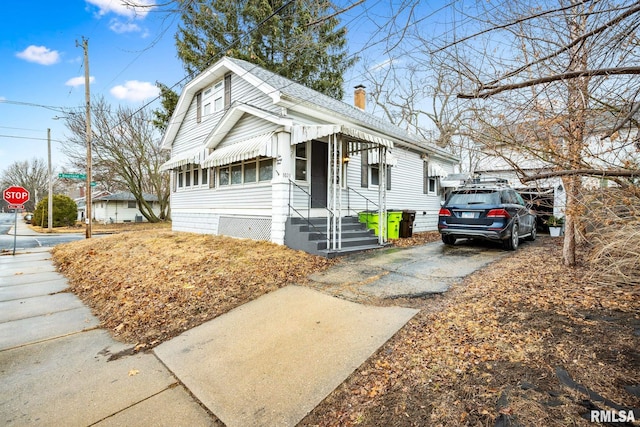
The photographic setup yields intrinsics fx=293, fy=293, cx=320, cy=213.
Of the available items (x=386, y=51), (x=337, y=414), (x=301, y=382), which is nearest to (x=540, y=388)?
(x=337, y=414)

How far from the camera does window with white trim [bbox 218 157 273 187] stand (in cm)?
920

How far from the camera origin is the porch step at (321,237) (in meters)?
7.65

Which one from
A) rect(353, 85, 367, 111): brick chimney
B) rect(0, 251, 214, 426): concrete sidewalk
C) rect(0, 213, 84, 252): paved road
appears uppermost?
rect(353, 85, 367, 111): brick chimney

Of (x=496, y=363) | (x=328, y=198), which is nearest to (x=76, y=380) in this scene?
(x=496, y=363)

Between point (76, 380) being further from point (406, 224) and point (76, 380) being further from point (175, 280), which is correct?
point (406, 224)

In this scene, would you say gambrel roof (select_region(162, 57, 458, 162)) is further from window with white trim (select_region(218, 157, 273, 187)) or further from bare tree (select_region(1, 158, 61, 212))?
bare tree (select_region(1, 158, 61, 212))

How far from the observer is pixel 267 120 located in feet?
29.3

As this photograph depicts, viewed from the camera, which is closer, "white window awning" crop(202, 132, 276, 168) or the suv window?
the suv window

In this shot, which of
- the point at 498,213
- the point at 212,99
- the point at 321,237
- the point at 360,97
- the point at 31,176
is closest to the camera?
the point at 498,213

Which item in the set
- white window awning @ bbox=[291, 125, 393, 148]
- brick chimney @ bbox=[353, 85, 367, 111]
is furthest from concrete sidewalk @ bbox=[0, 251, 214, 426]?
brick chimney @ bbox=[353, 85, 367, 111]

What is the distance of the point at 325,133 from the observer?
738 centimetres

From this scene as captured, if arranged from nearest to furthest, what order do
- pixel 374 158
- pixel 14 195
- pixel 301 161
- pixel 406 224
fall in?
pixel 301 161
pixel 374 158
pixel 406 224
pixel 14 195

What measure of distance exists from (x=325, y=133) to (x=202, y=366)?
226 inches

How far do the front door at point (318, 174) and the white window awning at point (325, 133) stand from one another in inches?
43.3
